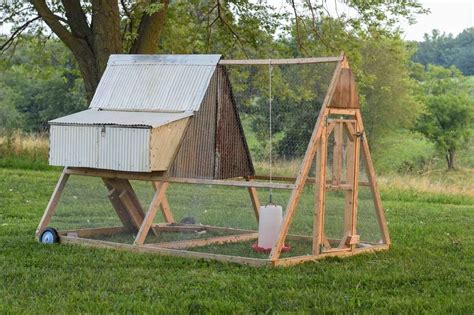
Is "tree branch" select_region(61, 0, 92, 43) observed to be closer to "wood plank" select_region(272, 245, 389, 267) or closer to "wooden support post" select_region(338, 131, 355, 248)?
"wooden support post" select_region(338, 131, 355, 248)

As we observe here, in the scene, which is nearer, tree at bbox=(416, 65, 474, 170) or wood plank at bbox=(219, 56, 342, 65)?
wood plank at bbox=(219, 56, 342, 65)

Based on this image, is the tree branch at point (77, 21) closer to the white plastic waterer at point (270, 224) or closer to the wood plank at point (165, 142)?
the wood plank at point (165, 142)

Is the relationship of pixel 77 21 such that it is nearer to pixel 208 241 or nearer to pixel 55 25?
pixel 55 25

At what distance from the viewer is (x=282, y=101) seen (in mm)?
9281

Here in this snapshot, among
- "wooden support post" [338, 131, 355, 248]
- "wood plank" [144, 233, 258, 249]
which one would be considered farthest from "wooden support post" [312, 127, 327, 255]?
"wood plank" [144, 233, 258, 249]

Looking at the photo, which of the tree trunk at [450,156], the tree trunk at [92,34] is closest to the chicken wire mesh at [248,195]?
the tree trunk at [92,34]

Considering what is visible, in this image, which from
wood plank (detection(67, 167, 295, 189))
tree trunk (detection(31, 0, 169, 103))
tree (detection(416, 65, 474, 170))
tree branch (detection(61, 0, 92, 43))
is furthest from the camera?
tree (detection(416, 65, 474, 170))

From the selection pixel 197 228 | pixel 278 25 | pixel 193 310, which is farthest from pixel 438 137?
pixel 193 310

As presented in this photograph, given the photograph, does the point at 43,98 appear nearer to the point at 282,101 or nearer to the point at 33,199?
the point at 33,199

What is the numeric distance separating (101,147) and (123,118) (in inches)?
15.4

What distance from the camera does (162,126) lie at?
9.17 meters

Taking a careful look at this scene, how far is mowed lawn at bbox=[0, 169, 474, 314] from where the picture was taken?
6.55m

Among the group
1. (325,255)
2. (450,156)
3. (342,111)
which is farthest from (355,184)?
(450,156)

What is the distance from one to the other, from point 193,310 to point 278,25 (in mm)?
9101
